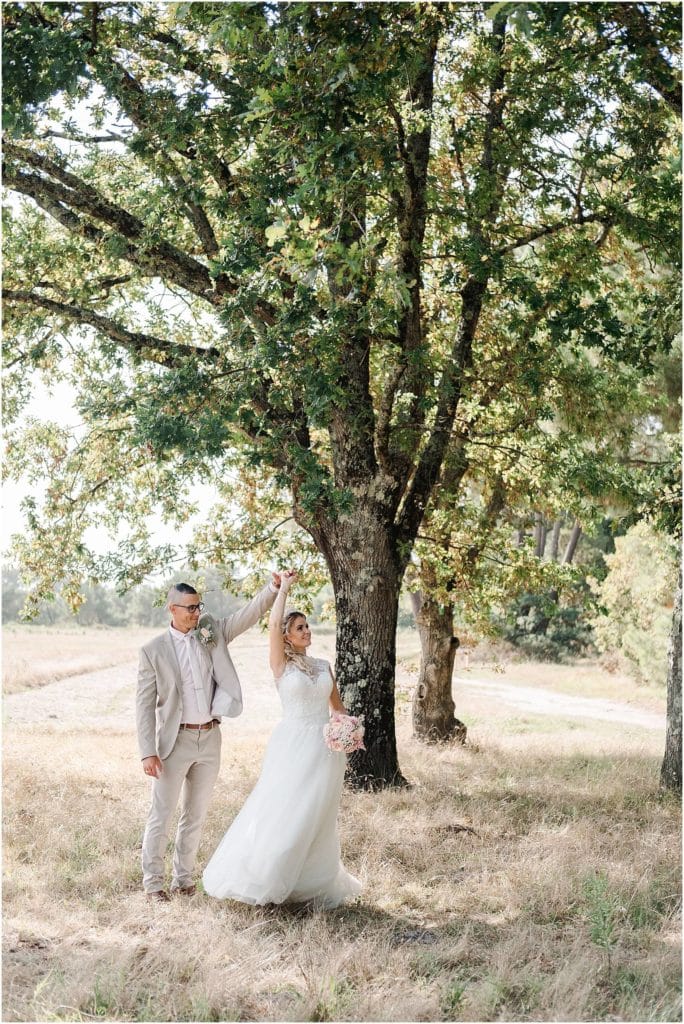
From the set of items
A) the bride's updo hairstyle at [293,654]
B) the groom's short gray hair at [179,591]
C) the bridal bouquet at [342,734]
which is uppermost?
the groom's short gray hair at [179,591]

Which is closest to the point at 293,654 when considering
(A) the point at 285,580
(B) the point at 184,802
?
(A) the point at 285,580

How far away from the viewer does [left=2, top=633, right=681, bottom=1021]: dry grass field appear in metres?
5.39

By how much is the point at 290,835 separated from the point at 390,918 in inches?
39.2

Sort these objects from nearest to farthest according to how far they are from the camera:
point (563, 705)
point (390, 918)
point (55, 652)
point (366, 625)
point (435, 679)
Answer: point (390, 918)
point (366, 625)
point (435, 679)
point (563, 705)
point (55, 652)

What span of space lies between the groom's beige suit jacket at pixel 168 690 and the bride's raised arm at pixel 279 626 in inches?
8.5

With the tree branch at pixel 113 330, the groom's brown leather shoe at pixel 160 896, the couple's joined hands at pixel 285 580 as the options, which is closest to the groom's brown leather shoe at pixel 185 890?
the groom's brown leather shoe at pixel 160 896

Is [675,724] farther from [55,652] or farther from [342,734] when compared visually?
[55,652]

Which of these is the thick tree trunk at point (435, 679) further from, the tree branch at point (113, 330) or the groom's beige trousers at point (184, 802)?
the groom's beige trousers at point (184, 802)

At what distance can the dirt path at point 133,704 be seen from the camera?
21636 mm

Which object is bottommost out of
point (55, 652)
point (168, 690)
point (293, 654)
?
point (55, 652)

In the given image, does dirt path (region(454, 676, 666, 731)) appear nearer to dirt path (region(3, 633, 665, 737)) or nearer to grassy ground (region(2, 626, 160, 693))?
dirt path (region(3, 633, 665, 737))

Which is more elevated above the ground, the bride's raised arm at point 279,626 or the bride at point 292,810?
the bride's raised arm at point 279,626

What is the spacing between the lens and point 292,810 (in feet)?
22.3

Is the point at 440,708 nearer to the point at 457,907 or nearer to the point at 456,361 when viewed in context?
the point at 456,361
